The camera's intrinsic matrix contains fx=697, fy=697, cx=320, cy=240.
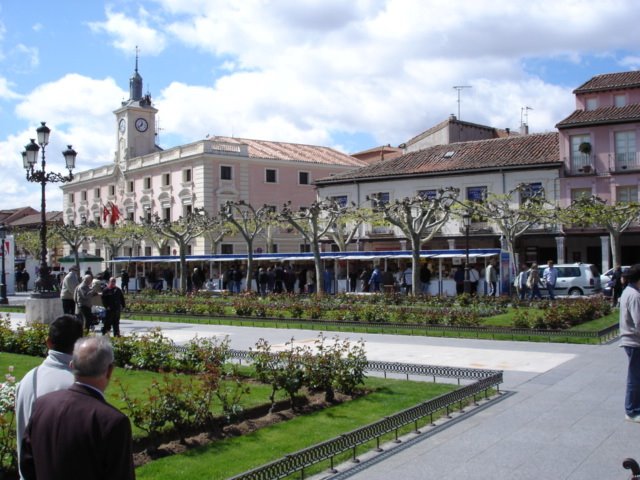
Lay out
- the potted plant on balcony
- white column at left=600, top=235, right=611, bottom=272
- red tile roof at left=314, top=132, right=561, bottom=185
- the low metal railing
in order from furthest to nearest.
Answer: red tile roof at left=314, top=132, right=561, bottom=185 < the potted plant on balcony < white column at left=600, top=235, right=611, bottom=272 < the low metal railing

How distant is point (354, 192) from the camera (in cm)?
4594

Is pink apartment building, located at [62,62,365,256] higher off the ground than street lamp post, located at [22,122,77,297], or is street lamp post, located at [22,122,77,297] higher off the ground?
pink apartment building, located at [62,62,365,256]

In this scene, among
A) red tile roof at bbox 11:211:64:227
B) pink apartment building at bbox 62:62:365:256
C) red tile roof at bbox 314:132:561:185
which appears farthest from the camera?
red tile roof at bbox 11:211:64:227

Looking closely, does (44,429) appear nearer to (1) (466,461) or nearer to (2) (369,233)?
(1) (466,461)

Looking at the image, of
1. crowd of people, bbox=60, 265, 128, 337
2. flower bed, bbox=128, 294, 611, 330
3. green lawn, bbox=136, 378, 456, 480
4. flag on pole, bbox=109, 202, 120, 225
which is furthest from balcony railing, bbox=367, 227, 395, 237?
green lawn, bbox=136, 378, 456, 480

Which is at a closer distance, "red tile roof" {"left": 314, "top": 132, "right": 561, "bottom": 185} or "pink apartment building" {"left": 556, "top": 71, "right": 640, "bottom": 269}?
"pink apartment building" {"left": 556, "top": 71, "right": 640, "bottom": 269}

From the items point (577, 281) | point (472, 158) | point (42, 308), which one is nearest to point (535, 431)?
point (42, 308)

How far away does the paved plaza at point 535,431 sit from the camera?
6.15 metres

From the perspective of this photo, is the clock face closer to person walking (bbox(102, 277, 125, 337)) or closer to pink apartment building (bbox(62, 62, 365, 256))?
pink apartment building (bbox(62, 62, 365, 256))

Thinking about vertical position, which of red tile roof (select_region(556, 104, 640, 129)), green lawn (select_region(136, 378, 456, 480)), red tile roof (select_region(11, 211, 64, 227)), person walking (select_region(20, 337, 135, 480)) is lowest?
green lawn (select_region(136, 378, 456, 480))

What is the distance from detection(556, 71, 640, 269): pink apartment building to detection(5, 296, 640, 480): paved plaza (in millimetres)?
26854

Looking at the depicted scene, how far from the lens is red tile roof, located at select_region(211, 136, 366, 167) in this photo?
5438cm

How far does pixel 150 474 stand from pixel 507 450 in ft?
10.9

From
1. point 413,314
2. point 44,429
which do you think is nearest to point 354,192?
point 413,314
